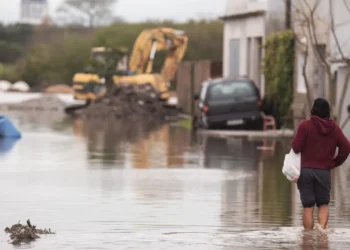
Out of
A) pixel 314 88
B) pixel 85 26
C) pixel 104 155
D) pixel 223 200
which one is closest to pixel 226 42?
pixel 314 88

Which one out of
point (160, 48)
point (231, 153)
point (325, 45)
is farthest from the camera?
point (160, 48)

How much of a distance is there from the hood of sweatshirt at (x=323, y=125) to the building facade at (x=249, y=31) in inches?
1102

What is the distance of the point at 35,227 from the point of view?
13.5 m

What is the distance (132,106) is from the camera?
173ft

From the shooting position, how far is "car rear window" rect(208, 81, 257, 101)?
121ft

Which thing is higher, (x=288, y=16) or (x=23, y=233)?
(x=288, y=16)

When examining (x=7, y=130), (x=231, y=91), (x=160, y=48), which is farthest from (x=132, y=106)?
(x=7, y=130)

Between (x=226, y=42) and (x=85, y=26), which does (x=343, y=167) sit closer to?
(x=226, y=42)

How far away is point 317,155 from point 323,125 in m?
0.32

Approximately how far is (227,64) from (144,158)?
77.6ft

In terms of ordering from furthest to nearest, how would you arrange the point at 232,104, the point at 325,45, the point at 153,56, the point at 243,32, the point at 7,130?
the point at 153,56 → the point at 243,32 → the point at 232,104 → the point at 325,45 → the point at 7,130

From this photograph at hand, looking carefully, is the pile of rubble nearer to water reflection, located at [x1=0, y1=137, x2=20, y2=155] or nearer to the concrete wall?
water reflection, located at [x1=0, y1=137, x2=20, y2=155]

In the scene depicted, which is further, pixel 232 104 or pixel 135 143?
pixel 232 104

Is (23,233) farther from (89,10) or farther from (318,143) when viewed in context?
(89,10)
